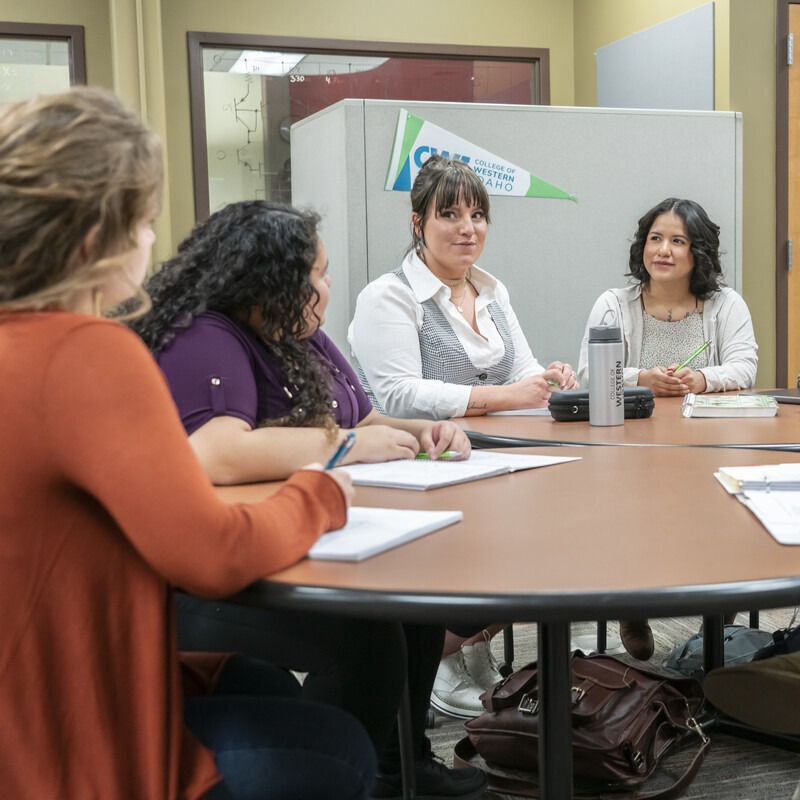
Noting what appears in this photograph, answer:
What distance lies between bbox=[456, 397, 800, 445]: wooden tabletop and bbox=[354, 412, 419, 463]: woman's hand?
39 cm

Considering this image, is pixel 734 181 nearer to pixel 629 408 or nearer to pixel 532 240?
pixel 532 240

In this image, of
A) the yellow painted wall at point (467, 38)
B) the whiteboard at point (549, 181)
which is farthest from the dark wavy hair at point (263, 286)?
the yellow painted wall at point (467, 38)

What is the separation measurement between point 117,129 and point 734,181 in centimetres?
324

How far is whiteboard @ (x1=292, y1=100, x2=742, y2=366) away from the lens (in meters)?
3.24

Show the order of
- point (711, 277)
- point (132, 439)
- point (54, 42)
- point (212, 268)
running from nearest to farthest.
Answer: point (132, 439) < point (212, 268) < point (711, 277) < point (54, 42)

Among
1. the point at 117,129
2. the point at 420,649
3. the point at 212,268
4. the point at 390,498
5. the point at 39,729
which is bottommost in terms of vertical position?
the point at 420,649

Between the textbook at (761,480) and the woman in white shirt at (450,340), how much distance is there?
101 centimetres

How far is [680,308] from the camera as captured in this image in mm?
3045

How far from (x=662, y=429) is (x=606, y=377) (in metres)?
0.16

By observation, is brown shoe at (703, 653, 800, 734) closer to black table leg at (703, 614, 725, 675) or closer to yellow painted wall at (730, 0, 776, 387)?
black table leg at (703, 614, 725, 675)

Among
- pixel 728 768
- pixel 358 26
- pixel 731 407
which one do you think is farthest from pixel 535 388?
pixel 358 26

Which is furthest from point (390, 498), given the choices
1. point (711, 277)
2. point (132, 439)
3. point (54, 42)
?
point (54, 42)

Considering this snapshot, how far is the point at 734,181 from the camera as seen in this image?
12.2 ft

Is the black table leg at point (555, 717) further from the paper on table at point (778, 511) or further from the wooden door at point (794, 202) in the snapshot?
the wooden door at point (794, 202)
